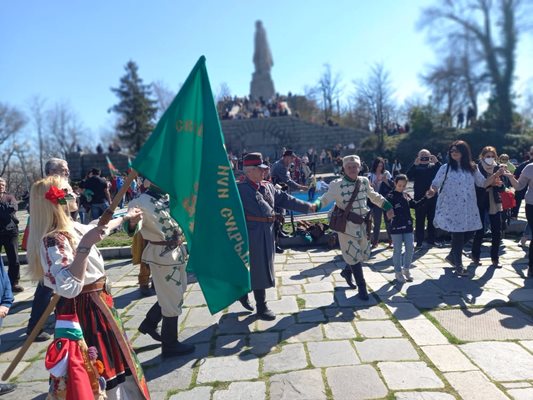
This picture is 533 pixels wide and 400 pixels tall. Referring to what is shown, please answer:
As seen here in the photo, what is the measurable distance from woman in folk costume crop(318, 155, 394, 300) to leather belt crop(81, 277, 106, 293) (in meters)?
3.18

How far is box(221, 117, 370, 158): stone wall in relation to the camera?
119 ft

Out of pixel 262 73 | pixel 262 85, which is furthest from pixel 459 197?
pixel 262 73

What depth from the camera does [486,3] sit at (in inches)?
1147

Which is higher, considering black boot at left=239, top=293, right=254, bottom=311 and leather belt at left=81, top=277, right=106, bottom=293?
leather belt at left=81, top=277, right=106, bottom=293

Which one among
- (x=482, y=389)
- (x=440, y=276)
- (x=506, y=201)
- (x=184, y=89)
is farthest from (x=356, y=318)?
(x=506, y=201)

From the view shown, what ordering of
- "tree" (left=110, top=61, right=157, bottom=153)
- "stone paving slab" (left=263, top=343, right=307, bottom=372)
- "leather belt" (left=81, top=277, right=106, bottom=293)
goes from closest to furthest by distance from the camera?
"leather belt" (left=81, top=277, right=106, bottom=293), "stone paving slab" (left=263, top=343, right=307, bottom=372), "tree" (left=110, top=61, right=157, bottom=153)

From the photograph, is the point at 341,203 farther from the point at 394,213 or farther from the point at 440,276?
the point at 440,276

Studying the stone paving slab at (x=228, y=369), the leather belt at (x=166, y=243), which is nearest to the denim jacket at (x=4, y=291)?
the leather belt at (x=166, y=243)

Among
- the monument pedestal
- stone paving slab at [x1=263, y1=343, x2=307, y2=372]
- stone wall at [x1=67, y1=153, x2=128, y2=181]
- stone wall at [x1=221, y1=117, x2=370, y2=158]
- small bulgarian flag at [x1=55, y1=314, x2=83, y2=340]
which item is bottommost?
stone paving slab at [x1=263, y1=343, x2=307, y2=372]

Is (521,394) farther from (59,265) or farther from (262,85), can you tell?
(262,85)

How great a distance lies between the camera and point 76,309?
2512 mm

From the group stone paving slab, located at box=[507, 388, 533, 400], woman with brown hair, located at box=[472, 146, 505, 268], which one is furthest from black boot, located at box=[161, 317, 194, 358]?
woman with brown hair, located at box=[472, 146, 505, 268]

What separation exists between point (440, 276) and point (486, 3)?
3058cm

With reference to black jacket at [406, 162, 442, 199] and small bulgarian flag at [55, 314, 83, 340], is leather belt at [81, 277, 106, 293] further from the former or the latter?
black jacket at [406, 162, 442, 199]
